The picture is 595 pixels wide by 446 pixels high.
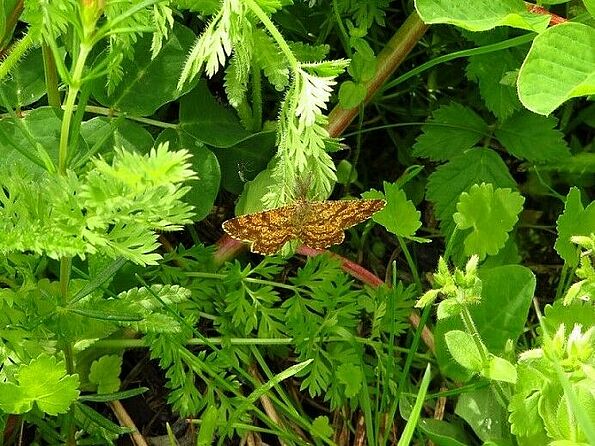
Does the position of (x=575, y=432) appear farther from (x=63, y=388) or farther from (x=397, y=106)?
(x=397, y=106)

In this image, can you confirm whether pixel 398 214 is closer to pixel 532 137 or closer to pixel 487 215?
pixel 487 215

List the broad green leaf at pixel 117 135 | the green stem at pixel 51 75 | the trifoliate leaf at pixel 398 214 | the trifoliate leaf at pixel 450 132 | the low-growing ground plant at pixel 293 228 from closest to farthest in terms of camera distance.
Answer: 1. the low-growing ground plant at pixel 293 228
2. the green stem at pixel 51 75
3. the broad green leaf at pixel 117 135
4. the trifoliate leaf at pixel 398 214
5. the trifoliate leaf at pixel 450 132

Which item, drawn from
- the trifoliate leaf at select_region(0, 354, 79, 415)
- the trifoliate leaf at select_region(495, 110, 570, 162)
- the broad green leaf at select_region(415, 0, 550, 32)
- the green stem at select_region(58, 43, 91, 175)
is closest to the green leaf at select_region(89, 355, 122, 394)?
the trifoliate leaf at select_region(0, 354, 79, 415)

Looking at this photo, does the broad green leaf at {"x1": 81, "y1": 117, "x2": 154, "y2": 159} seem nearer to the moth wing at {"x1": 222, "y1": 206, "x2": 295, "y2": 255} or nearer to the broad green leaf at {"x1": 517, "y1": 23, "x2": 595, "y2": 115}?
the moth wing at {"x1": 222, "y1": 206, "x2": 295, "y2": 255}

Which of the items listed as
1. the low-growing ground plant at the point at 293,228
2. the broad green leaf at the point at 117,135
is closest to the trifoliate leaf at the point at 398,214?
the low-growing ground plant at the point at 293,228

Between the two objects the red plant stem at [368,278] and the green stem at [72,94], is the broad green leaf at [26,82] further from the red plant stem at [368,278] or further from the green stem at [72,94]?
the red plant stem at [368,278]

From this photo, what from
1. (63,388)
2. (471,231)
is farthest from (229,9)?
(471,231)
